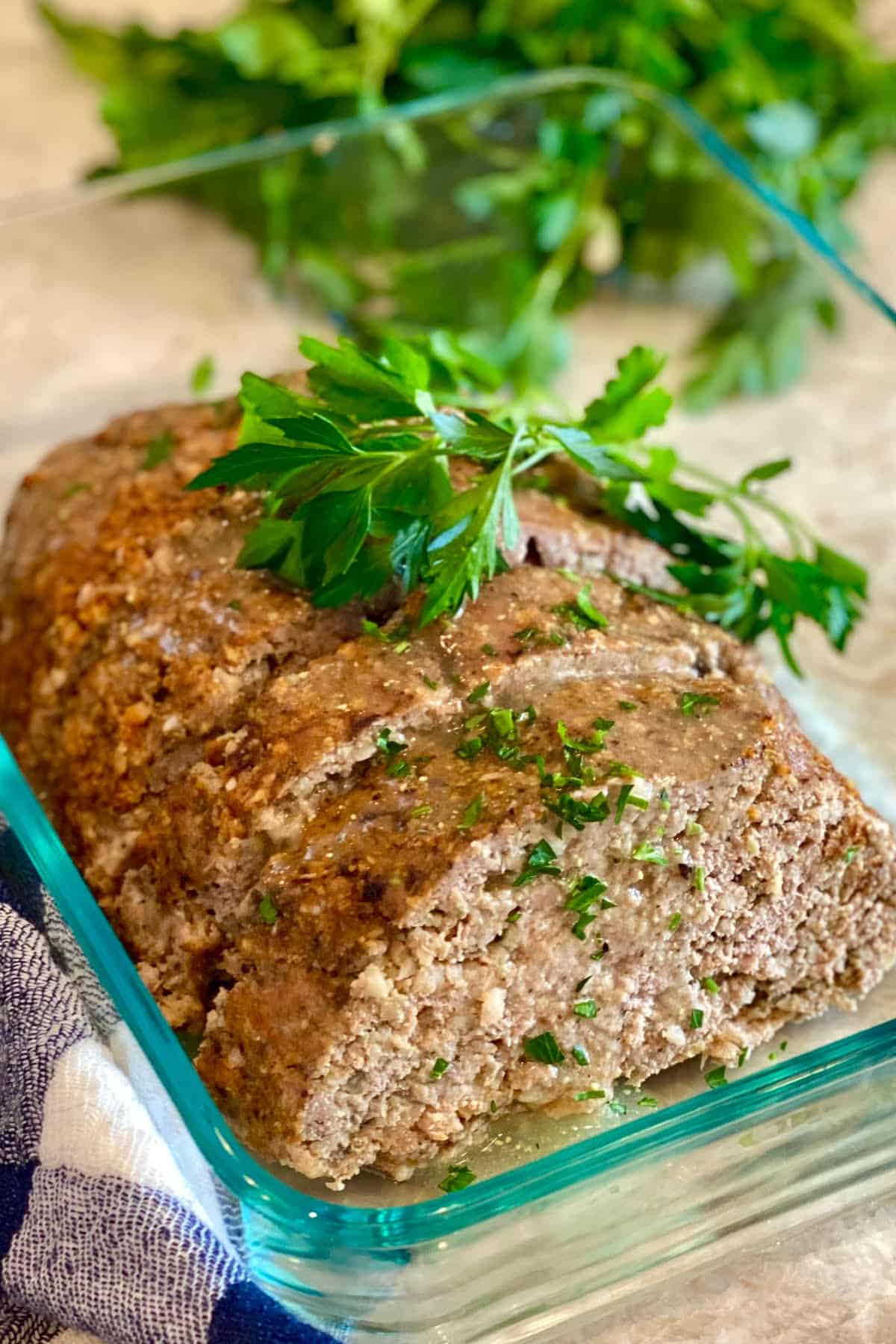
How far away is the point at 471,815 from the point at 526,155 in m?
2.88

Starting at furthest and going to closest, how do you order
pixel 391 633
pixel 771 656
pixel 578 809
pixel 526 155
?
pixel 526 155
pixel 771 656
pixel 391 633
pixel 578 809

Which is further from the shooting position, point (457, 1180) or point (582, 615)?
point (582, 615)

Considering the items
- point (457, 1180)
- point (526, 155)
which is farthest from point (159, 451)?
point (526, 155)

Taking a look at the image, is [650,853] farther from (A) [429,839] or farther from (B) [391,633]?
(B) [391,633]

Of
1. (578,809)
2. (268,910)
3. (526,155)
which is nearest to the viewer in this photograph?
(578,809)

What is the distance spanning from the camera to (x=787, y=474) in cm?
439

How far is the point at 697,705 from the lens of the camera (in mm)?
2713

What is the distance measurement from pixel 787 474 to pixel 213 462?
203 centimetres

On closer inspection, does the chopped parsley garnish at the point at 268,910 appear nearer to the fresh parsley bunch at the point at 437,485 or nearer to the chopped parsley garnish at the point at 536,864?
the chopped parsley garnish at the point at 536,864

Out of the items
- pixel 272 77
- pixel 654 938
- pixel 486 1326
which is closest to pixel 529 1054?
pixel 654 938

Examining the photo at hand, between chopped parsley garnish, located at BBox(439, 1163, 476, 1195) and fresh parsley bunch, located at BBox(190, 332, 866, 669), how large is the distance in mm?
711

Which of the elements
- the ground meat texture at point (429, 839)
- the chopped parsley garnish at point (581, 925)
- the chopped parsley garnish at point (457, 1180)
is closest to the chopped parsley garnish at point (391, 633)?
the ground meat texture at point (429, 839)

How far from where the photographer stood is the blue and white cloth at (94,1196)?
7.90 feet

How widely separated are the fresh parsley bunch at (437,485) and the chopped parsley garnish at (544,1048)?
47cm
